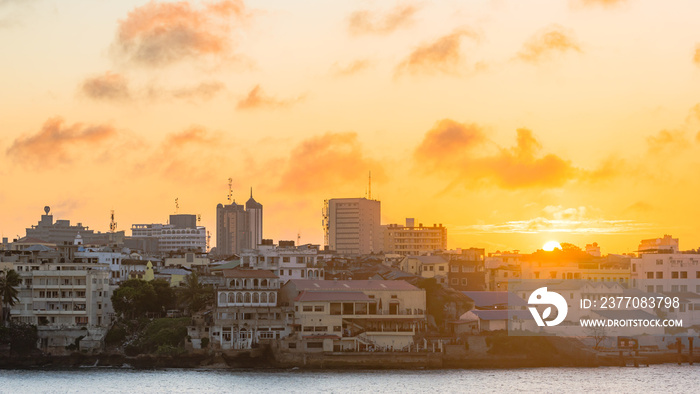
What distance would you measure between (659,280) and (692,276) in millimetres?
3591

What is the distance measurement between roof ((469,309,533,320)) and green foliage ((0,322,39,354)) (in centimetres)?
4109

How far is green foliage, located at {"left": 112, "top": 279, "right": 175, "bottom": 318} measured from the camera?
362 ft

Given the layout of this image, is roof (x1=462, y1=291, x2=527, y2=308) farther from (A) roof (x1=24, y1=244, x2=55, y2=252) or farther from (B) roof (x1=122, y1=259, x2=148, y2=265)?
(A) roof (x1=24, y1=244, x2=55, y2=252)

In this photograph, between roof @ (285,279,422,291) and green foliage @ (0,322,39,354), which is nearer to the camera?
green foliage @ (0,322,39,354)

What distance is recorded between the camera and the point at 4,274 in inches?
4496

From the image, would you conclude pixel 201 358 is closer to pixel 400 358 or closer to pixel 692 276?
pixel 400 358

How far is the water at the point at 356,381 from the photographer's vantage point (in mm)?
86562

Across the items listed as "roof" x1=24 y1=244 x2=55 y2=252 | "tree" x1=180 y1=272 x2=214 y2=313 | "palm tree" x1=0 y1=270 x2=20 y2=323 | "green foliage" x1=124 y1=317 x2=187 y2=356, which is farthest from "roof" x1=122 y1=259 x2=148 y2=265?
"green foliage" x1=124 y1=317 x2=187 y2=356

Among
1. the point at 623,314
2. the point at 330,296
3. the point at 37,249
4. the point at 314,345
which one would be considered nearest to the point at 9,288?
the point at 37,249

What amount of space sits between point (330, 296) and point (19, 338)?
94.2ft

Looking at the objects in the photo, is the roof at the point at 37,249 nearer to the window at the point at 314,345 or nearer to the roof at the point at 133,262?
the roof at the point at 133,262

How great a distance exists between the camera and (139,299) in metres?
110

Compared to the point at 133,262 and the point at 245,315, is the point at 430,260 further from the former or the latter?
the point at 245,315

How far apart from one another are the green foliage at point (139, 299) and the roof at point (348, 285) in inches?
537
